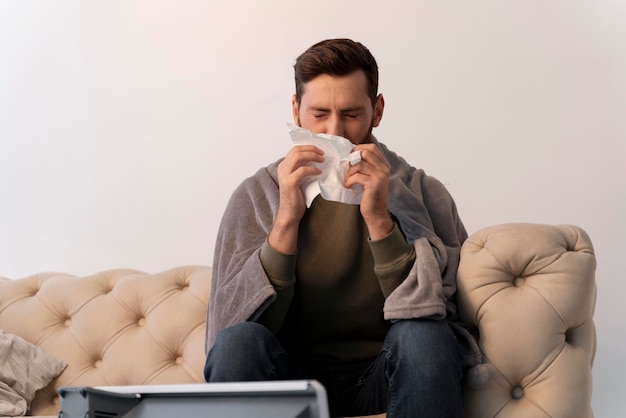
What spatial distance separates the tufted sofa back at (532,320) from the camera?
57.0 inches

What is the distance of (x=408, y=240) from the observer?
1614 mm

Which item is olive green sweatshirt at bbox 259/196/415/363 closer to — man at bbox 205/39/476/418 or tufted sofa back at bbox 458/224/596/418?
man at bbox 205/39/476/418

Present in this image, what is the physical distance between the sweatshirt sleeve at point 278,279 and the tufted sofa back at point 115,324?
1.71ft

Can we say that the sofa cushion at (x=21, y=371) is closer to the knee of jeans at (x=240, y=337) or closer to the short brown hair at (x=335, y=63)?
the knee of jeans at (x=240, y=337)

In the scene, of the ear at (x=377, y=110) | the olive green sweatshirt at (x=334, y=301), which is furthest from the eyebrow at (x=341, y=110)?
the olive green sweatshirt at (x=334, y=301)

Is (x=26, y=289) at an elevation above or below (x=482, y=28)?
below

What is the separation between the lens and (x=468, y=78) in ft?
7.47

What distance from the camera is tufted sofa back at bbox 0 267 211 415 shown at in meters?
2.06

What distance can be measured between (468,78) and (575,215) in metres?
0.48

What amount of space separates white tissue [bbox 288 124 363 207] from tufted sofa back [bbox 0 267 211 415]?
0.68 metres

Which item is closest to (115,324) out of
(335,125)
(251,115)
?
(251,115)

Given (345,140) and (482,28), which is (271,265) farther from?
(482,28)

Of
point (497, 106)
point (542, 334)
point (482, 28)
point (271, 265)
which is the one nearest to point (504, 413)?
point (542, 334)

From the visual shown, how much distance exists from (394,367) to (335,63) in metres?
0.65
